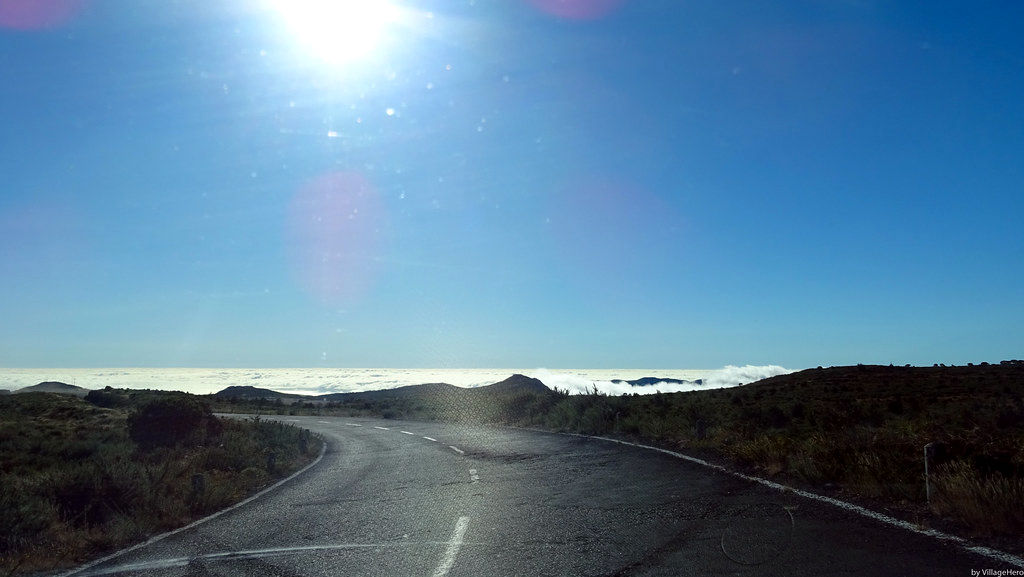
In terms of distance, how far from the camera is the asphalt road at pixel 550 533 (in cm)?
605

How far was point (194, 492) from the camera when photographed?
1148cm

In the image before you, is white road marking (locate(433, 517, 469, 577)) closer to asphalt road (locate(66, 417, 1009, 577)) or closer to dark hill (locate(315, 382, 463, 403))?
asphalt road (locate(66, 417, 1009, 577))

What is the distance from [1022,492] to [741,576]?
3326 millimetres

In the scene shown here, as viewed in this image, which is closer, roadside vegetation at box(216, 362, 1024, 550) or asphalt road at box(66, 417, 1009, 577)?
asphalt road at box(66, 417, 1009, 577)

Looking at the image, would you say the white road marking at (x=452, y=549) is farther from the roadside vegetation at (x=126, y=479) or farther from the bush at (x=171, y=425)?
the bush at (x=171, y=425)

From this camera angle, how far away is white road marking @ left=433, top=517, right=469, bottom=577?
630 cm

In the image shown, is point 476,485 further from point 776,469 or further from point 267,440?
point 267,440

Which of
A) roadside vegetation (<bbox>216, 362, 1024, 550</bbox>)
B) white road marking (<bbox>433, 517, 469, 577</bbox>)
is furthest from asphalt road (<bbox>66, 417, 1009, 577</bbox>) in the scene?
roadside vegetation (<bbox>216, 362, 1024, 550</bbox>)

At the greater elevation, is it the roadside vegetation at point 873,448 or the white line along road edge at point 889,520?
the roadside vegetation at point 873,448

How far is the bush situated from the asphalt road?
47.6 ft

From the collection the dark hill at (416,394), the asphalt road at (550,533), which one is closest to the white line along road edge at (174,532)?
the asphalt road at (550,533)

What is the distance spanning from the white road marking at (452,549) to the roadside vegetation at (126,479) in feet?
14.0

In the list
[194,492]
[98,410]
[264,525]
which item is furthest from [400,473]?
[98,410]

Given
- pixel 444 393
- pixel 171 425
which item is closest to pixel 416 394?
pixel 444 393
